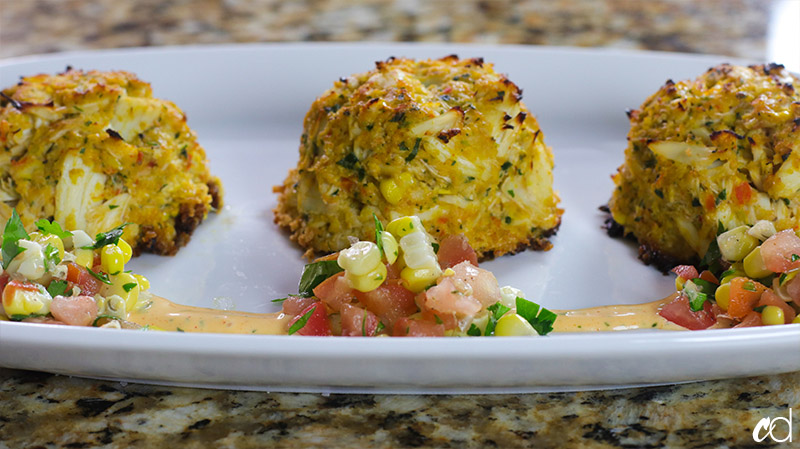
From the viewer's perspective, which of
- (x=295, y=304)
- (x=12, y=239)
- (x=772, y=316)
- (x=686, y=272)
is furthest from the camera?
(x=686, y=272)

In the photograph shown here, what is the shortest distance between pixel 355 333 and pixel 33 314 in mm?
1170

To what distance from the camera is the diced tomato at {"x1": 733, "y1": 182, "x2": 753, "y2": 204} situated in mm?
3396

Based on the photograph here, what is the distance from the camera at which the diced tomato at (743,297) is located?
3.06 metres

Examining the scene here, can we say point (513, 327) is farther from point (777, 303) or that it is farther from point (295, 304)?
point (777, 303)

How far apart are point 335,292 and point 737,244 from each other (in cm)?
165

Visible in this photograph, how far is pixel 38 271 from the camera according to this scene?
2.98 meters

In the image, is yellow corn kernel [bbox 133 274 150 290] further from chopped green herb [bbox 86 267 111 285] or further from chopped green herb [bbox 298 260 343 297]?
chopped green herb [bbox 298 260 343 297]

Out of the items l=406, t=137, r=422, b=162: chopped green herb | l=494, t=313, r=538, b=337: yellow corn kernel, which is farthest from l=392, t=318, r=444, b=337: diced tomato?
A: l=406, t=137, r=422, b=162: chopped green herb

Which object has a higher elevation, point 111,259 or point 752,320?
point 111,259

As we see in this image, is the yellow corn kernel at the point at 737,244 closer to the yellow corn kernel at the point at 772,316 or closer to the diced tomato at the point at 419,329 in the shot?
the yellow corn kernel at the point at 772,316

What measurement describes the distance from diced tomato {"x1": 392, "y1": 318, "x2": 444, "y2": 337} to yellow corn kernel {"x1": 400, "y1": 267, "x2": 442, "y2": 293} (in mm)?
132

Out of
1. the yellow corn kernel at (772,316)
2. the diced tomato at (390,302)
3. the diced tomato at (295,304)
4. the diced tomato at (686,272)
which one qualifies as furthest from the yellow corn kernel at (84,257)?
the yellow corn kernel at (772,316)

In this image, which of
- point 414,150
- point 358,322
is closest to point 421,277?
point 358,322

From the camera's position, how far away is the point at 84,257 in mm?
3199
